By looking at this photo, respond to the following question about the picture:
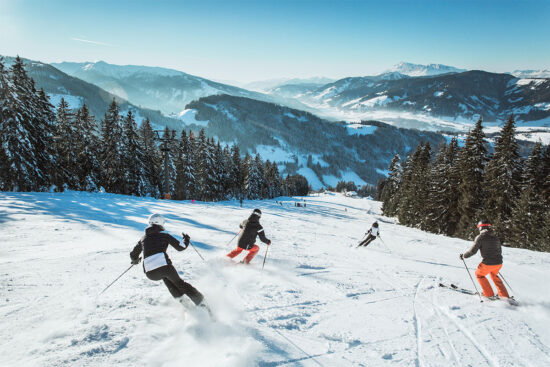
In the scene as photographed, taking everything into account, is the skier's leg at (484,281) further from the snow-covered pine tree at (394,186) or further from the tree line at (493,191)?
the snow-covered pine tree at (394,186)

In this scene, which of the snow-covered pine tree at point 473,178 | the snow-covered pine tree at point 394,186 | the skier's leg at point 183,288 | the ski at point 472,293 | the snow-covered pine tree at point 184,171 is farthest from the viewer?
the snow-covered pine tree at point 394,186

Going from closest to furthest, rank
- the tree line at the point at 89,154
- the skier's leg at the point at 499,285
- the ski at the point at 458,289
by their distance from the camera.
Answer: the skier's leg at the point at 499,285 < the ski at the point at 458,289 < the tree line at the point at 89,154

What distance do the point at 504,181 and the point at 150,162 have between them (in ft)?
136

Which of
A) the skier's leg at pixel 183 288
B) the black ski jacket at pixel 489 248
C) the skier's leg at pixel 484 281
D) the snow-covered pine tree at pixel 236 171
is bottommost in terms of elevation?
the snow-covered pine tree at pixel 236 171

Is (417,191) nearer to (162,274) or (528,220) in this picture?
(528,220)

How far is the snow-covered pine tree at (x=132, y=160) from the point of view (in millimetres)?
31172

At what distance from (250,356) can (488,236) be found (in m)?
6.92

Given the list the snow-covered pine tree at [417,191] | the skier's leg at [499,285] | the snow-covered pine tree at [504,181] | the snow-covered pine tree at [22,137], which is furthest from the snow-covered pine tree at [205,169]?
the skier's leg at [499,285]

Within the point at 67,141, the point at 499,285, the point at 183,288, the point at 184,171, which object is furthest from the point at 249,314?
the point at 184,171

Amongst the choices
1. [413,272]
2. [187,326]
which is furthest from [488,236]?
[187,326]

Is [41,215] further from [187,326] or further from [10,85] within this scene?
[10,85]

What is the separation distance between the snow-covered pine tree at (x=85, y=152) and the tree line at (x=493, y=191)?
39235 mm

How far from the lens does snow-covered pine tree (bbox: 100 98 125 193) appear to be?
3055 centimetres

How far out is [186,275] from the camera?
6562 mm
